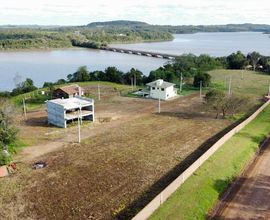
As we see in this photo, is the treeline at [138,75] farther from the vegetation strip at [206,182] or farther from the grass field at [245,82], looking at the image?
the vegetation strip at [206,182]

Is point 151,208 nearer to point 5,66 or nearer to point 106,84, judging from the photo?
point 106,84

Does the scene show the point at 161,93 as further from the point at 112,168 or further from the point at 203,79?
the point at 112,168

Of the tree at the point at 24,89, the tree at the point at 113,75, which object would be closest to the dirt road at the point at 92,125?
the tree at the point at 113,75

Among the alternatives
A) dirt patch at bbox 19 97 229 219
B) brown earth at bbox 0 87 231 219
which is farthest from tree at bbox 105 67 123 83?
dirt patch at bbox 19 97 229 219

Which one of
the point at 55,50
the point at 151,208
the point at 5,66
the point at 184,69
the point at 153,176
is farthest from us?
the point at 55,50

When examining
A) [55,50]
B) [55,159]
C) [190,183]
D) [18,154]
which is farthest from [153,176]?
[55,50]
